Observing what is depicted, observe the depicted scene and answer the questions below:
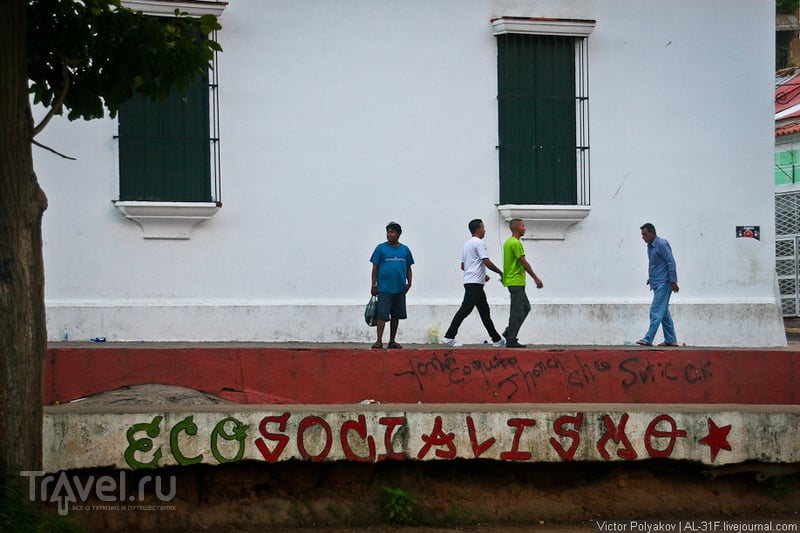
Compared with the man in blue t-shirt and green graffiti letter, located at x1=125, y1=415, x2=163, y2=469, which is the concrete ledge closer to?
green graffiti letter, located at x1=125, y1=415, x2=163, y2=469

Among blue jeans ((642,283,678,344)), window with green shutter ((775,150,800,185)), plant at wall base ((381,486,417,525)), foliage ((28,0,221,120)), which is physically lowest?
plant at wall base ((381,486,417,525))

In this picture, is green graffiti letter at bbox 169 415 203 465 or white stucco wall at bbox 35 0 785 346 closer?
green graffiti letter at bbox 169 415 203 465

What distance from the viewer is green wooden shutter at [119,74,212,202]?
41.9ft

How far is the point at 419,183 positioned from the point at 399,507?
18.7 feet

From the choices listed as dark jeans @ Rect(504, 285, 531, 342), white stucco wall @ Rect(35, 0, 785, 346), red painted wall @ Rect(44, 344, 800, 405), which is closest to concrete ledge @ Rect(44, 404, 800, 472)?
red painted wall @ Rect(44, 344, 800, 405)

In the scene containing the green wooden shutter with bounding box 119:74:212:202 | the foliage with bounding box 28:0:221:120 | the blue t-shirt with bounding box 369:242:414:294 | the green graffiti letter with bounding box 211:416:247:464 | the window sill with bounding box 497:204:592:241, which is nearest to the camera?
the foliage with bounding box 28:0:221:120

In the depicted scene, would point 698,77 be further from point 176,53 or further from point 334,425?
point 176,53

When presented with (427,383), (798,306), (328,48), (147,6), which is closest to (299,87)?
(328,48)

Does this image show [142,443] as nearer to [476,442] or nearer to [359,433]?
[359,433]

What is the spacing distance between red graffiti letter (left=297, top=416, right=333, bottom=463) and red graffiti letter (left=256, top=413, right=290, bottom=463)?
0.10 metres

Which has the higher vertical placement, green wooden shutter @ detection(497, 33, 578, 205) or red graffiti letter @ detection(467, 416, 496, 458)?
green wooden shutter @ detection(497, 33, 578, 205)

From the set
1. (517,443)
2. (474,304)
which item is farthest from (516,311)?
(517,443)

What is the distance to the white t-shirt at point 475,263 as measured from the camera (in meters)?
12.0

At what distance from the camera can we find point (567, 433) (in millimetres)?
8727
